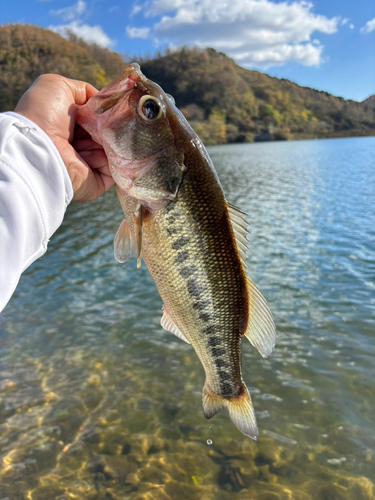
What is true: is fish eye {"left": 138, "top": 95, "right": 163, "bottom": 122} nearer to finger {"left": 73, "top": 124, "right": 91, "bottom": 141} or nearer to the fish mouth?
the fish mouth

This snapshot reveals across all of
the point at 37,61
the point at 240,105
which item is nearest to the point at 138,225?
the point at 37,61

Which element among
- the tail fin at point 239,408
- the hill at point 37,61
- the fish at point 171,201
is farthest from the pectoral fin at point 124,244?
the hill at point 37,61

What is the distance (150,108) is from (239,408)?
82.9 inches

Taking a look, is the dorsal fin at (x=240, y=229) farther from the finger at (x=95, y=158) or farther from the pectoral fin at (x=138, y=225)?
the finger at (x=95, y=158)

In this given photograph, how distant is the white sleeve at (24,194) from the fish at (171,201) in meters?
0.33

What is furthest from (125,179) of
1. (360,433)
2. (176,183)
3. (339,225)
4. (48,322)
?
(339,225)

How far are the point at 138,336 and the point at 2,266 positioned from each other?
5931 millimetres

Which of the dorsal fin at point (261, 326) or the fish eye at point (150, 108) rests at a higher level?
the fish eye at point (150, 108)

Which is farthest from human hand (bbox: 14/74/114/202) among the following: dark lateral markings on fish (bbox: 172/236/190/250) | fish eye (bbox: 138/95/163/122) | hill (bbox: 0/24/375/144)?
hill (bbox: 0/24/375/144)

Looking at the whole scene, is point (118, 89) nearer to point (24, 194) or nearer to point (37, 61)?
point (24, 194)

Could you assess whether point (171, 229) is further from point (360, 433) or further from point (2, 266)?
point (360, 433)

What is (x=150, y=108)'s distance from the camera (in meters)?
2.00

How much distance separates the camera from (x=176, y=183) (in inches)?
A: 79.2

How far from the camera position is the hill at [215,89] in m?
72.9
